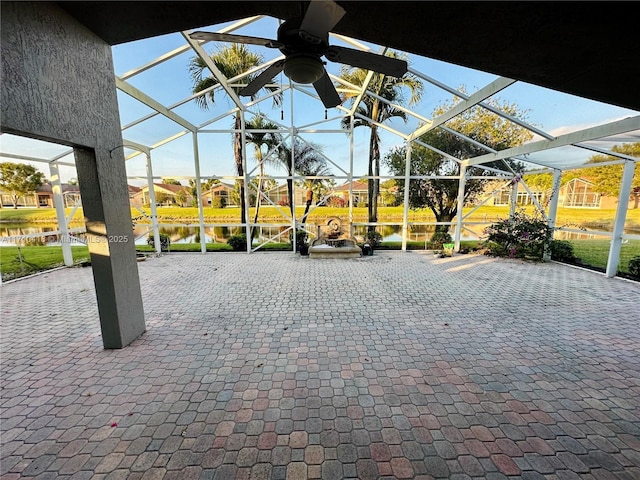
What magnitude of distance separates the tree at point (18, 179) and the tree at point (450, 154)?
10467 millimetres

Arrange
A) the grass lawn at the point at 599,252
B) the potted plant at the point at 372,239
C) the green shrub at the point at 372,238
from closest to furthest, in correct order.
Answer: the grass lawn at the point at 599,252
the potted plant at the point at 372,239
the green shrub at the point at 372,238

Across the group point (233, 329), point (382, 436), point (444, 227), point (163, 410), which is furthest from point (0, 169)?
point (444, 227)

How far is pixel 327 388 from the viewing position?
229 centimetres

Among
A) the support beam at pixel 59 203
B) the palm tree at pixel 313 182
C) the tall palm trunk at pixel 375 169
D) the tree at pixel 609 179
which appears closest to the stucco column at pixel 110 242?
the support beam at pixel 59 203

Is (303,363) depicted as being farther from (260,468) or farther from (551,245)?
(551,245)

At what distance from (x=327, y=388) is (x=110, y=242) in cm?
272

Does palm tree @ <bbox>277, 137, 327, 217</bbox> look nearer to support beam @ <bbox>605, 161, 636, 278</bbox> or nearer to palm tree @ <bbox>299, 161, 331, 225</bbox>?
palm tree @ <bbox>299, 161, 331, 225</bbox>

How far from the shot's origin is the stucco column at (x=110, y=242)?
2590 millimetres

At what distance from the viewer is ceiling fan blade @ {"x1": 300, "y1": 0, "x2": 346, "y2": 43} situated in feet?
4.96

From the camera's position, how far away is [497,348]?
291 cm

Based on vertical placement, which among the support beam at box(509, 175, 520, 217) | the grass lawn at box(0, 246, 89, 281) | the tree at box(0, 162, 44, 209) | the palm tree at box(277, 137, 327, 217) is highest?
the palm tree at box(277, 137, 327, 217)

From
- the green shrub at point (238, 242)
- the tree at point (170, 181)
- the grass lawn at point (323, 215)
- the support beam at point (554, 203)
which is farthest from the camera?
the green shrub at point (238, 242)

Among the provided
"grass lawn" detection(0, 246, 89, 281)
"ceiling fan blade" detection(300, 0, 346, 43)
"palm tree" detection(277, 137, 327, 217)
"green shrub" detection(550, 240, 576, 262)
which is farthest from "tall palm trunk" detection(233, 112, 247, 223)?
"green shrub" detection(550, 240, 576, 262)

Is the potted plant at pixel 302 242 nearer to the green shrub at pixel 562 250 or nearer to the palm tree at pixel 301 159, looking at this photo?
the palm tree at pixel 301 159
